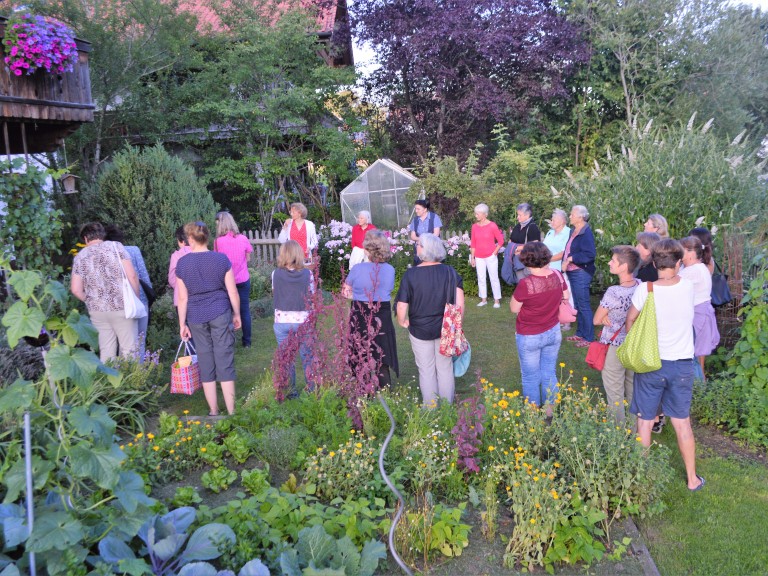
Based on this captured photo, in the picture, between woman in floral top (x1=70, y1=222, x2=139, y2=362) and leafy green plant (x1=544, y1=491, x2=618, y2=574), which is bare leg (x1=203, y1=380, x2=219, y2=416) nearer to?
woman in floral top (x1=70, y1=222, x2=139, y2=362)

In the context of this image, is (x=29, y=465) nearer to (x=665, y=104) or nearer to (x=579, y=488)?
(x=579, y=488)

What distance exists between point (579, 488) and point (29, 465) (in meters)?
3.06

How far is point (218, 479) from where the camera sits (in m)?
4.08

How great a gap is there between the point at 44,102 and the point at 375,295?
4.45 meters

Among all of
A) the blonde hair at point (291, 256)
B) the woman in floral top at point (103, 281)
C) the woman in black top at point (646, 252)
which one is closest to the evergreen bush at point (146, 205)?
the woman in floral top at point (103, 281)

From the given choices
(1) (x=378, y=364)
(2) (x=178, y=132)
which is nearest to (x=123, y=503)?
(1) (x=378, y=364)

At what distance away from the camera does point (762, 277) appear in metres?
5.08

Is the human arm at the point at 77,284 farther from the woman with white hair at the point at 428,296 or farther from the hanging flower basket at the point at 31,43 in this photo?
the woman with white hair at the point at 428,296

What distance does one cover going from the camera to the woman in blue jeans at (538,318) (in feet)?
16.3

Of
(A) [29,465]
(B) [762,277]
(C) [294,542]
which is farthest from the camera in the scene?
(B) [762,277]

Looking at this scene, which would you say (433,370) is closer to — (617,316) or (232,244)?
(617,316)

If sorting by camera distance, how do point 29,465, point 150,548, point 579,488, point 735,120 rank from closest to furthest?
1. point 29,465
2. point 150,548
3. point 579,488
4. point 735,120

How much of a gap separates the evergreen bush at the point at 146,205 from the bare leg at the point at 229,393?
442 cm

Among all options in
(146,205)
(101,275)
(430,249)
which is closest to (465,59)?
(146,205)
